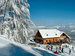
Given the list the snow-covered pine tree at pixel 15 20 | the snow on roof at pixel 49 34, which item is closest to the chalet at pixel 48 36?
the snow on roof at pixel 49 34

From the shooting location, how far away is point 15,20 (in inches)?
599

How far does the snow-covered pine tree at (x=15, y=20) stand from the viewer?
1483 centimetres

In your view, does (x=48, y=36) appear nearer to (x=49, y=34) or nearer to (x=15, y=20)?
(x=49, y=34)

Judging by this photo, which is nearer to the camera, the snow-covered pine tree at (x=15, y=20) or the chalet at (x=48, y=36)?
the snow-covered pine tree at (x=15, y=20)

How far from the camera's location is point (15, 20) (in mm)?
15211

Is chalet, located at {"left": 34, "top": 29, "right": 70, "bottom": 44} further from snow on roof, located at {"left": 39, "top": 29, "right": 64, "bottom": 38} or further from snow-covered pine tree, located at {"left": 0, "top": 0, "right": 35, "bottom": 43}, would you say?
snow-covered pine tree, located at {"left": 0, "top": 0, "right": 35, "bottom": 43}

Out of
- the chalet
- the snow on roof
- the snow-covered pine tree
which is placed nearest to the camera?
the snow-covered pine tree

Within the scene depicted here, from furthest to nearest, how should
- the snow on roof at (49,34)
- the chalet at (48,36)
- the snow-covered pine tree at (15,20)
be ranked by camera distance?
the snow on roof at (49,34) < the chalet at (48,36) < the snow-covered pine tree at (15,20)

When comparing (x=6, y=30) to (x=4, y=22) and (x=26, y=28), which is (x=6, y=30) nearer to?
(x=4, y=22)

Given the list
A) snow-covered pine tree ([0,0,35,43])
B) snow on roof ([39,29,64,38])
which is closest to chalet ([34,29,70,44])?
snow on roof ([39,29,64,38])

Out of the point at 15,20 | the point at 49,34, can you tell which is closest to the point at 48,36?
the point at 49,34

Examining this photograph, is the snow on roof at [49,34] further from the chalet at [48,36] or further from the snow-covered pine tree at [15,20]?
the snow-covered pine tree at [15,20]

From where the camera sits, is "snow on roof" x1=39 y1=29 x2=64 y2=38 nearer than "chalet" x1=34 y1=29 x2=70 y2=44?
No

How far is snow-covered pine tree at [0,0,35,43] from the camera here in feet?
48.6
